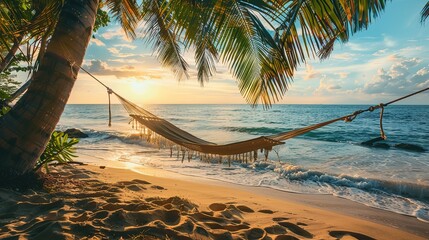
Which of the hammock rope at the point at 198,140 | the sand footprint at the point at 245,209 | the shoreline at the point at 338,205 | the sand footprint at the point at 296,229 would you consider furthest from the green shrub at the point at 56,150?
the shoreline at the point at 338,205

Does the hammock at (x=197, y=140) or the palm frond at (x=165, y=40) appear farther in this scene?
the palm frond at (x=165, y=40)

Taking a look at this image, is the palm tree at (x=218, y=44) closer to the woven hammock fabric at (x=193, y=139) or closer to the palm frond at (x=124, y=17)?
the woven hammock fabric at (x=193, y=139)

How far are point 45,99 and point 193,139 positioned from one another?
53.5 inches

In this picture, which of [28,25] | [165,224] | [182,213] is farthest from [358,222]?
[28,25]

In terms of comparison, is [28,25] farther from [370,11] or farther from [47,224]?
[370,11]

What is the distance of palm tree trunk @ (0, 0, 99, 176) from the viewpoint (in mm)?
2221

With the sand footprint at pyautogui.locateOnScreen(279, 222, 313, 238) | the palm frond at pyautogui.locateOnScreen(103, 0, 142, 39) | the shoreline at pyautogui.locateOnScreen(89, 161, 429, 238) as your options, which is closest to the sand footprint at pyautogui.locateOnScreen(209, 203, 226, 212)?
the sand footprint at pyautogui.locateOnScreen(279, 222, 313, 238)

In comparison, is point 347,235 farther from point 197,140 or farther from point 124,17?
point 124,17

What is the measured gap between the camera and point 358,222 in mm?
3033

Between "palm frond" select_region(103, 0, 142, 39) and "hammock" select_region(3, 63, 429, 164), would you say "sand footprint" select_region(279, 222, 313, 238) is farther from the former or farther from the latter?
"palm frond" select_region(103, 0, 142, 39)

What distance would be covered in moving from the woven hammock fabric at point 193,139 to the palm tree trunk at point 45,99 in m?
0.78

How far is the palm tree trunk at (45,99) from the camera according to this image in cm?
222

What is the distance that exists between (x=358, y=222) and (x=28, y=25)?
13.2ft


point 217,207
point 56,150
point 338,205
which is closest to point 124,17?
point 56,150
